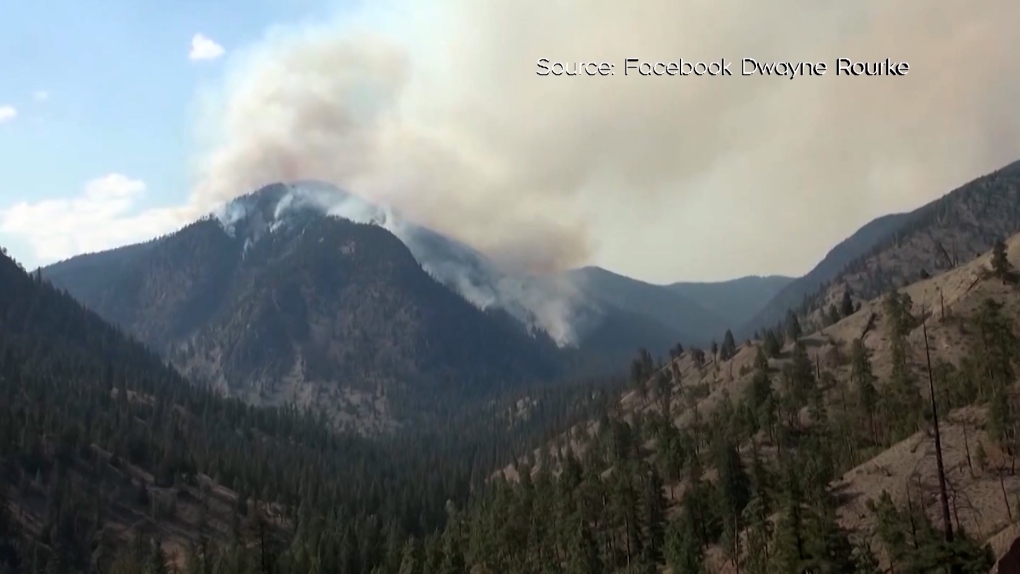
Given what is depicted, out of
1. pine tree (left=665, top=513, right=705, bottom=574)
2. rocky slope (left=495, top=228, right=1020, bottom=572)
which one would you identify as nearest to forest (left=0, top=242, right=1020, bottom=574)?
pine tree (left=665, top=513, right=705, bottom=574)

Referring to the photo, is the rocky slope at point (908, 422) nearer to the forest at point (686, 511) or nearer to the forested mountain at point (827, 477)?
the forested mountain at point (827, 477)

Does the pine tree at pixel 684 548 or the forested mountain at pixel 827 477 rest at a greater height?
the forested mountain at pixel 827 477

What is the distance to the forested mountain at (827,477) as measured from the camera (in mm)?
72062

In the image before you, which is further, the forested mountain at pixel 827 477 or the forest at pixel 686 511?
the forest at pixel 686 511

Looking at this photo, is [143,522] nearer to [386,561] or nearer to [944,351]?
[386,561]

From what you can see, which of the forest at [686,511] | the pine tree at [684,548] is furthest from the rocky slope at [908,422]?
the pine tree at [684,548]

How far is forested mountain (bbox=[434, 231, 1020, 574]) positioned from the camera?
72.1 m

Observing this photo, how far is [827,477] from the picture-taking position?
104 m

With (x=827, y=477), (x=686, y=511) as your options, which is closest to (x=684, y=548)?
(x=686, y=511)

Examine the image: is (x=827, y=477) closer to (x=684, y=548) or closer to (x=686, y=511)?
(x=686, y=511)

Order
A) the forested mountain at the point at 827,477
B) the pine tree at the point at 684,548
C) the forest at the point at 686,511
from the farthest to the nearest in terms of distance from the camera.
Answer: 1. the pine tree at the point at 684,548
2. the forest at the point at 686,511
3. the forested mountain at the point at 827,477

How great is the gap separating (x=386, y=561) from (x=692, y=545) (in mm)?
64064

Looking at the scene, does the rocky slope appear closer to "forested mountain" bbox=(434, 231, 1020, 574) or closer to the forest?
"forested mountain" bbox=(434, 231, 1020, 574)

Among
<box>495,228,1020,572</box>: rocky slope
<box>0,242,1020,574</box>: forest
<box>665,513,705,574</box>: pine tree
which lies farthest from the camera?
<box>665,513,705,574</box>: pine tree
